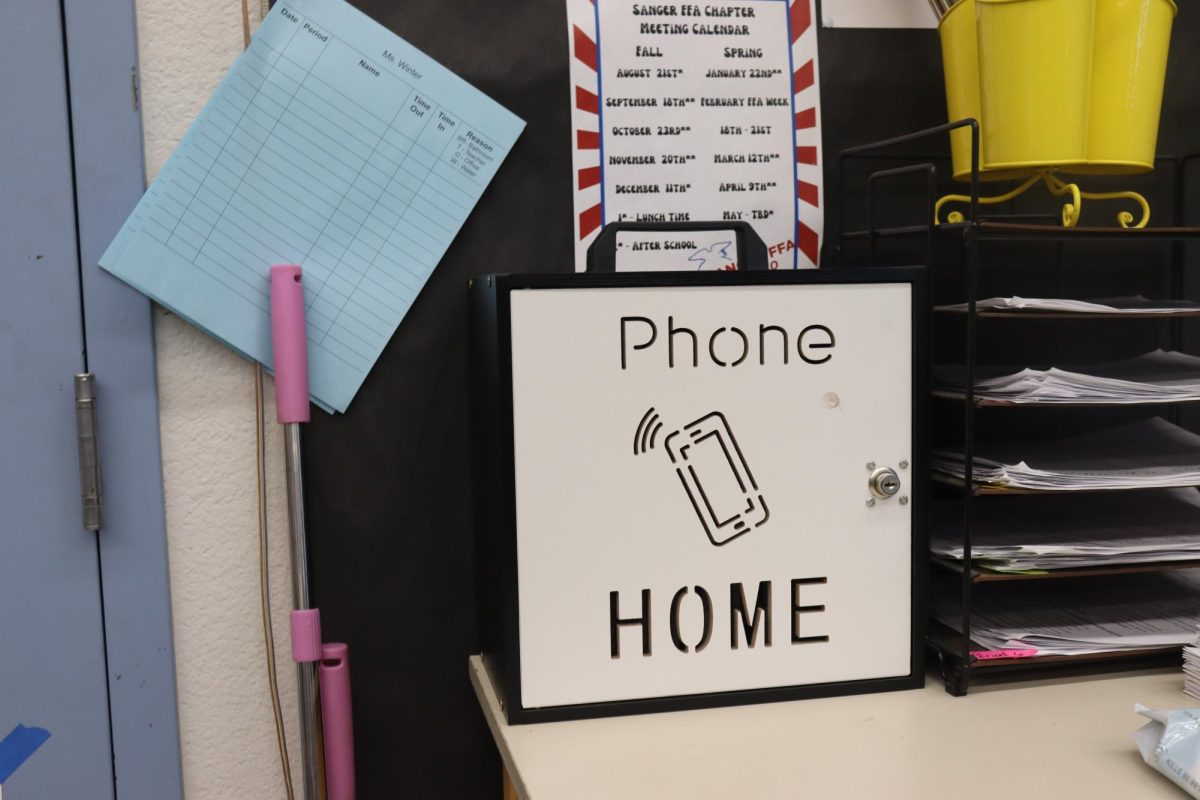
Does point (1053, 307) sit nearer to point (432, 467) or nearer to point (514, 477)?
point (514, 477)

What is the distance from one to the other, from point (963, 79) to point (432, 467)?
1.94 feet

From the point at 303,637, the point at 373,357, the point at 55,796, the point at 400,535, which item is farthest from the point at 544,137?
the point at 55,796

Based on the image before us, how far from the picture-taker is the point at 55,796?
881 mm

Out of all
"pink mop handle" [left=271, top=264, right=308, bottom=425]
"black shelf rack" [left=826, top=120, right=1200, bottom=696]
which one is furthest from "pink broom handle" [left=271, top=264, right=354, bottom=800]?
"black shelf rack" [left=826, top=120, right=1200, bottom=696]

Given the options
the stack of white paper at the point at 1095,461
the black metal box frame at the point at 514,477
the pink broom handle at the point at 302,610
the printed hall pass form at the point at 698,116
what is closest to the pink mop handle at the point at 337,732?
the pink broom handle at the point at 302,610

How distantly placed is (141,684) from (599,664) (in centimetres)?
42

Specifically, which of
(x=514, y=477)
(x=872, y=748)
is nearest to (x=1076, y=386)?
(x=872, y=748)

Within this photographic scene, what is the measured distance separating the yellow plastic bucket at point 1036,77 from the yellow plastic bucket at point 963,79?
29 millimetres

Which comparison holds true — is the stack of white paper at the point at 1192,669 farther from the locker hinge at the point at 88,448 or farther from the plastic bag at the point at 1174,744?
the locker hinge at the point at 88,448

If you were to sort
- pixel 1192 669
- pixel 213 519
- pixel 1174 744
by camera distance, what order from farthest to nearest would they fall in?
pixel 213 519 → pixel 1192 669 → pixel 1174 744

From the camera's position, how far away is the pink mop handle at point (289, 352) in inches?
33.9

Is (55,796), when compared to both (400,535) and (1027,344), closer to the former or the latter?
(400,535)

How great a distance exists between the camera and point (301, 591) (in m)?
0.88

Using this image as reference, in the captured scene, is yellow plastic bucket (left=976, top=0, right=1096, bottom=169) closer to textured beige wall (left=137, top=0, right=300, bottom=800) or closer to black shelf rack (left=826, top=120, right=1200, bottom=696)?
black shelf rack (left=826, top=120, right=1200, bottom=696)
